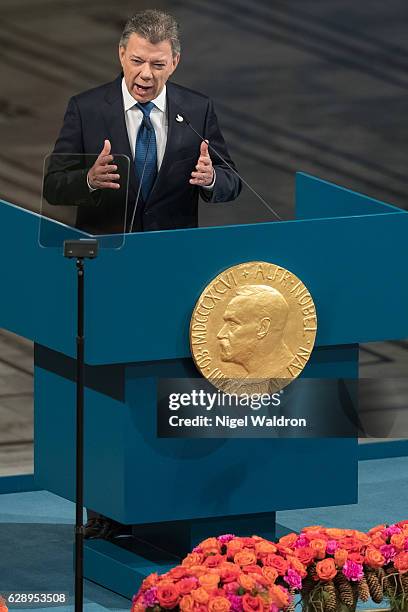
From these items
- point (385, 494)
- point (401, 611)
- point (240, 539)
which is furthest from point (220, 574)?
point (385, 494)

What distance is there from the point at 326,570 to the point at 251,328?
113 centimetres

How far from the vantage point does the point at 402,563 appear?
605cm

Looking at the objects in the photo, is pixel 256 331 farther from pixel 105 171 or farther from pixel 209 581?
pixel 209 581

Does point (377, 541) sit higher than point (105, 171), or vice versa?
point (105, 171)

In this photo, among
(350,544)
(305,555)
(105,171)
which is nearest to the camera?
(305,555)

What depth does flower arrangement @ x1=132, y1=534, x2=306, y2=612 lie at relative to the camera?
5.50 m

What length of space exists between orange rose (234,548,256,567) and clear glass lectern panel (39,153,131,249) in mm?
1268

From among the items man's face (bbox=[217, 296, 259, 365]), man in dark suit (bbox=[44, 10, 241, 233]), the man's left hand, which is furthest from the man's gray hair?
man's face (bbox=[217, 296, 259, 365])

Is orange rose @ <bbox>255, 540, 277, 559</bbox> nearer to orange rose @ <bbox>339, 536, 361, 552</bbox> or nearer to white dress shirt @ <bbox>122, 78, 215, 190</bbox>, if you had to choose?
orange rose @ <bbox>339, 536, 361, 552</bbox>

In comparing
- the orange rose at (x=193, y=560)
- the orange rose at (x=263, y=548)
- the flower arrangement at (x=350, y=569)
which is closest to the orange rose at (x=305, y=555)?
the flower arrangement at (x=350, y=569)

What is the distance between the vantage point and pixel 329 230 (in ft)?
22.9

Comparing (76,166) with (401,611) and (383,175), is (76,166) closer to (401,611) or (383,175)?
(401,611)

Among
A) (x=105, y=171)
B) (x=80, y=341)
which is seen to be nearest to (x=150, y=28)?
(x=105, y=171)

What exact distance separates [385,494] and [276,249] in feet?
7.55
